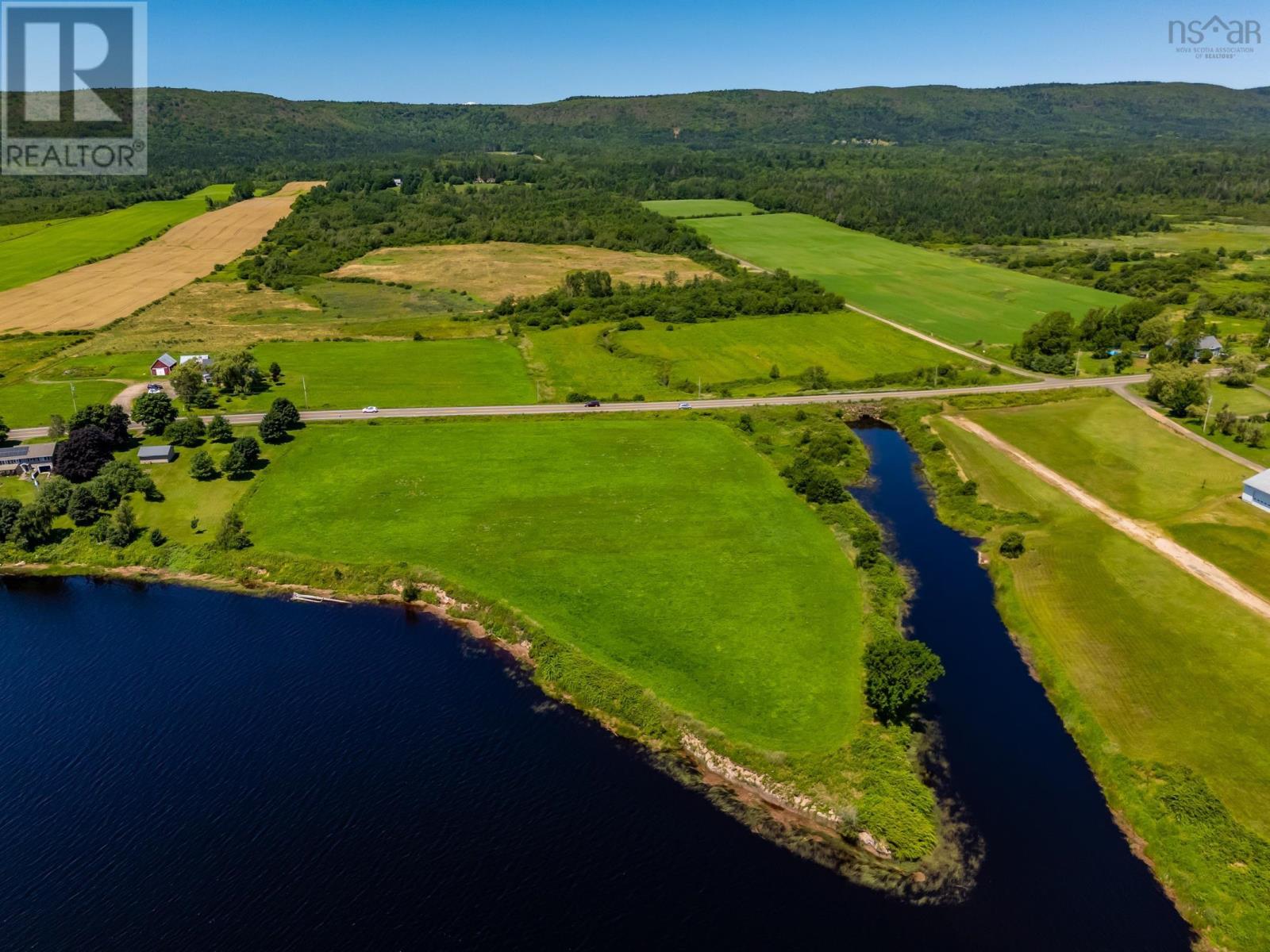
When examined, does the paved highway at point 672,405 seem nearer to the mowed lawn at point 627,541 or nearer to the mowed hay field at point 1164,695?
the mowed lawn at point 627,541

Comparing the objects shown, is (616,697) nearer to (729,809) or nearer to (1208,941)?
(729,809)

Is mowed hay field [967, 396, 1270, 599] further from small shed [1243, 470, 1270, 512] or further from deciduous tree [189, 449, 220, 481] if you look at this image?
deciduous tree [189, 449, 220, 481]

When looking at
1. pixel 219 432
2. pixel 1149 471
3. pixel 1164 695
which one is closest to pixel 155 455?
pixel 219 432

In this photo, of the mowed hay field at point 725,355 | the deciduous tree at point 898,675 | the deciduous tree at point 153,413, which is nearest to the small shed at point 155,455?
the deciduous tree at point 153,413

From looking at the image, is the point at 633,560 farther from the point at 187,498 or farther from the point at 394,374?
the point at 394,374

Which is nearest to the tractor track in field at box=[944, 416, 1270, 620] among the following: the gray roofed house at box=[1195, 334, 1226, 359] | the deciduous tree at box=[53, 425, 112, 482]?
the gray roofed house at box=[1195, 334, 1226, 359]
